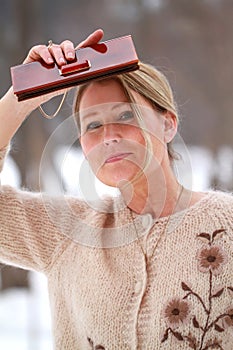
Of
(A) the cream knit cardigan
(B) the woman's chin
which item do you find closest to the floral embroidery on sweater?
(A) the cream knit cardigan

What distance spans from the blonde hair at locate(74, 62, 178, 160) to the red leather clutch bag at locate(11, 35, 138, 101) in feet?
0.26

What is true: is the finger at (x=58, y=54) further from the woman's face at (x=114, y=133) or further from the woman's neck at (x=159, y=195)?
the woman's neck at (x=159, y=195)

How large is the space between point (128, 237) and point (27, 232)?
5.2 inches

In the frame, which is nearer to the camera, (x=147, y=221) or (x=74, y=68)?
(x=74, y=68)

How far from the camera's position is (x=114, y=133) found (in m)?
0.78

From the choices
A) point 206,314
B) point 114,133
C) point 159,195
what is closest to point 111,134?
point 114,133

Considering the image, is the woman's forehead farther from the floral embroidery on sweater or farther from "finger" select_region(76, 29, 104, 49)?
the floral embroidery on sweater

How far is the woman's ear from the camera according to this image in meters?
0.82

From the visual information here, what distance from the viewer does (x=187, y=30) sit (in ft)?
4.50

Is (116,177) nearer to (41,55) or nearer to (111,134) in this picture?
(111,134)

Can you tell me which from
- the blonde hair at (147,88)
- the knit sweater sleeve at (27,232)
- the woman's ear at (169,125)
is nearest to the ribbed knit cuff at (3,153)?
the knit sweater sleeve at (27,232)

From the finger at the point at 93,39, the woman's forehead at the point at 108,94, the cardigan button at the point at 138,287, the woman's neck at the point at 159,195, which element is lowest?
the cardigan button at the point at 138,287

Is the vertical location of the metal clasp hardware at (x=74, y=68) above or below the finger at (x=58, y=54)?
below

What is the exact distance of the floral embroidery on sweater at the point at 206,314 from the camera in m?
0.75
